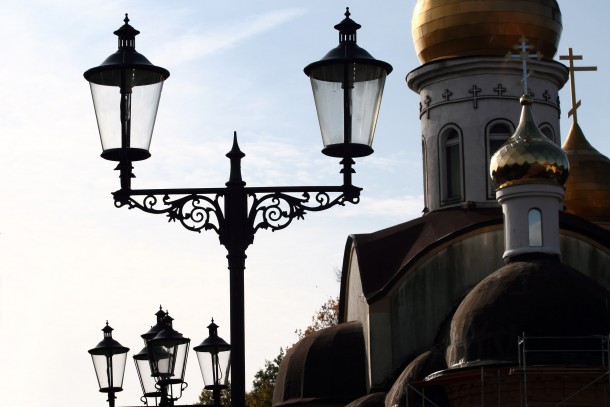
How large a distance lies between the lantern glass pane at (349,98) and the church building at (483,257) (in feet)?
33.1

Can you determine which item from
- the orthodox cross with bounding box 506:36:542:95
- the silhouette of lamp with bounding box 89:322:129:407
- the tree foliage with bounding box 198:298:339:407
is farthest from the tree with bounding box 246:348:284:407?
the silhouette of lamp with bounding box 89:322:129:407

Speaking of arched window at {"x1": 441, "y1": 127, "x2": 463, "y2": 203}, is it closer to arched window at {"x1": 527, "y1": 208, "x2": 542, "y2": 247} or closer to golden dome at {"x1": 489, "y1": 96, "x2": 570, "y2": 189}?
golden dome at {"x1": 489, "y1": 96, "x2": 570, "y2": 189}

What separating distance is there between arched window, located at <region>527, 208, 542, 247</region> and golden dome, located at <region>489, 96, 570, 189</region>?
47 cm

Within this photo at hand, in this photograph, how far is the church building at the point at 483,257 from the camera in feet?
67.0

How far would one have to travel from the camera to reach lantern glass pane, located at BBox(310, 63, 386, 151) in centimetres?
1034

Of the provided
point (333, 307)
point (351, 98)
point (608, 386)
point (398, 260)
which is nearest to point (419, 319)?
point (398, 260)

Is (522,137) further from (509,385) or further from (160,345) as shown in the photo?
(160,345)

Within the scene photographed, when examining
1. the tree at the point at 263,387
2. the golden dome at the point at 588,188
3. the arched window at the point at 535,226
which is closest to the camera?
the arched window at the point at 535,226

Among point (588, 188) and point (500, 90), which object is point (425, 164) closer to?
point (500, 90)

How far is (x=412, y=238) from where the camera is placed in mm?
26750

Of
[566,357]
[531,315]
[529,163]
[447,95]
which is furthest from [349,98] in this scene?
[447,95]

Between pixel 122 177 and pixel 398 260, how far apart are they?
16.2 metres

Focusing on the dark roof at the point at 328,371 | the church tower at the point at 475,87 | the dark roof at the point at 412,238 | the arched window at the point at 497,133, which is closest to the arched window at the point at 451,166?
the church tower at the point at 475,87

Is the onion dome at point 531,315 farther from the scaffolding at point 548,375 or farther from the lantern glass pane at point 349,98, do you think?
the lantern glass pane at point 349,98
